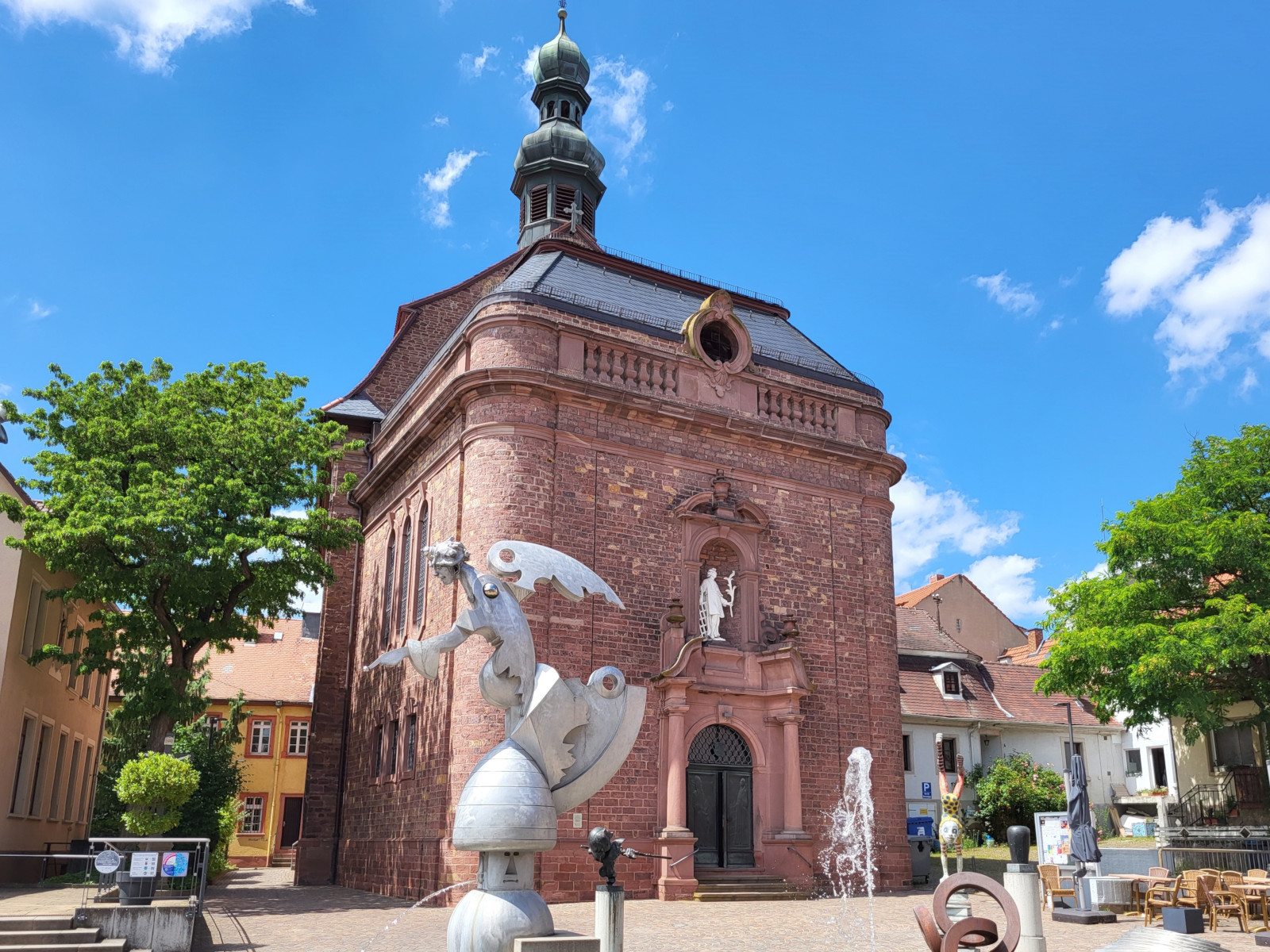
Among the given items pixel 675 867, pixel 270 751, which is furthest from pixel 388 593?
pixel 270 751

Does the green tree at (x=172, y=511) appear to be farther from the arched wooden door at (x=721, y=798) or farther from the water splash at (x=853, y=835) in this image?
the water splash at (x=853, y=835)

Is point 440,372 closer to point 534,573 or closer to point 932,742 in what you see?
point 534,573

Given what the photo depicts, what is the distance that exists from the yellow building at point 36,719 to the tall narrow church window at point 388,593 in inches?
245

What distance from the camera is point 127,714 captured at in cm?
2066

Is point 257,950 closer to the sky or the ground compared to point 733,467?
closer to the ground

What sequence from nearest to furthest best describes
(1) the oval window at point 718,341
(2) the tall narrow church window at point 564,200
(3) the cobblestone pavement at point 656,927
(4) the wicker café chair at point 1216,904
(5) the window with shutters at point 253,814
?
(3) the cobblestone pavement at point 656,927
(4) the wicker café chair at point 1216,904
(1) the oval window at point 718,341
(2) the tall narrow church window at point 564,200
(5) the window with shutters at point 253,814

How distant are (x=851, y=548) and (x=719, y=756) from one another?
5.78 meters

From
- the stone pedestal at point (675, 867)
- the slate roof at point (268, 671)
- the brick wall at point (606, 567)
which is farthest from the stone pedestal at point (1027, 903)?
the slate roof at point (268, 671)

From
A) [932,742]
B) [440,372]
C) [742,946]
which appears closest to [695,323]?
[440,372]

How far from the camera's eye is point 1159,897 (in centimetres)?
1526

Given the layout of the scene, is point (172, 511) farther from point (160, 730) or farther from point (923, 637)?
point (923, 637)

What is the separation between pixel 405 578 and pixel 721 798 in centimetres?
852

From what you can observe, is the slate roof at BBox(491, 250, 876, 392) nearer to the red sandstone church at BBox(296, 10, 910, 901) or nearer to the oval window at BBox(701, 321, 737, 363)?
the red sandstone church at BBox(296, 10, 910, 901)

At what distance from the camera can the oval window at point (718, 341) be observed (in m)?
23.0
